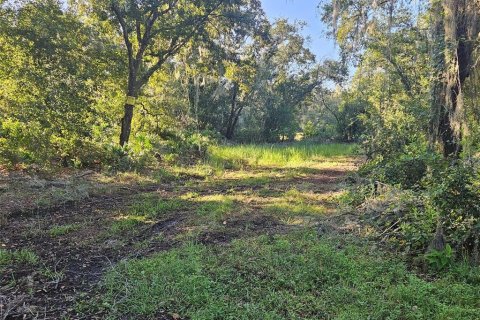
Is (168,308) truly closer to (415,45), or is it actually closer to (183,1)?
(183,1)

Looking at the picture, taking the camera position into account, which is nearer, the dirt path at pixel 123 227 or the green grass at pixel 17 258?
the dirt path at pixel 123 227

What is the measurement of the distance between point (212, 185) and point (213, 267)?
4.44 metres

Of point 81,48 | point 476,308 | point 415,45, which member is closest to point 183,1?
point 81,48

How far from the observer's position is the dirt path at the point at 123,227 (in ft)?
9.31

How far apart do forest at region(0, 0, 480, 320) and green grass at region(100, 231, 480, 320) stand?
18 millimetres

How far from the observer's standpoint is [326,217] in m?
4.91

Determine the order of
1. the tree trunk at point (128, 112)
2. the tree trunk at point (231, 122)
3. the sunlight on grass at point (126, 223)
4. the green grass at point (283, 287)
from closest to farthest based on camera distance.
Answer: the green grass at point (283, 287) → the sunlight on grass at point (126, 223) → the tree trunk at point (128, 112) → the tree trunk at point (231, 122)

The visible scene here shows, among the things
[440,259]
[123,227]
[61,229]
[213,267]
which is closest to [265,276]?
[213,267]

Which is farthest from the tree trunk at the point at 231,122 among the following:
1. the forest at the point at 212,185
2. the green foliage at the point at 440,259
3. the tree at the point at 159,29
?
the green foliage at the point at 440,259

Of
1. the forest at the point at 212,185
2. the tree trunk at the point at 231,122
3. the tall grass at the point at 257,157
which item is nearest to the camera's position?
the forest at the point at 212,185

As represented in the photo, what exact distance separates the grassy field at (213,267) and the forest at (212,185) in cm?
2

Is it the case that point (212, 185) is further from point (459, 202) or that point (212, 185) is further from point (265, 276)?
point (459, 202)

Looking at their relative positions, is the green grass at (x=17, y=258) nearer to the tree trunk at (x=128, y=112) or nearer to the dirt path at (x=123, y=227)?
the dirt path at (x=123, y=227)

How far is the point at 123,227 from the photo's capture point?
4.51 m
